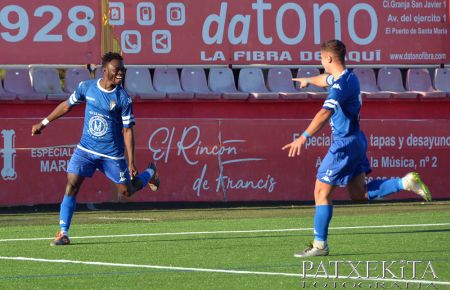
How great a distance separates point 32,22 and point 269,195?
5671 mm

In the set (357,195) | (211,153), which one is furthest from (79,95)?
(211,153)

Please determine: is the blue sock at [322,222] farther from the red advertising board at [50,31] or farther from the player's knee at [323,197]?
the red advertising board at [50,31]

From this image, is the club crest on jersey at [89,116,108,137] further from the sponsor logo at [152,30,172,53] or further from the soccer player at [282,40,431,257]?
the sponsor logo at [152,30,172,53]

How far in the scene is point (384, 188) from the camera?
1134 cm

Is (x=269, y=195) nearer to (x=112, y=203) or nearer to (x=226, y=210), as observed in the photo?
(x=226, y=210)

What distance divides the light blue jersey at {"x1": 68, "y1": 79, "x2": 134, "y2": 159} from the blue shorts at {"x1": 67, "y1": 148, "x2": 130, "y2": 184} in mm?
54

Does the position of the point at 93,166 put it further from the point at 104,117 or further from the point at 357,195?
A: the point at 357,195

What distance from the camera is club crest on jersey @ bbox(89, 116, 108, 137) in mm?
12469

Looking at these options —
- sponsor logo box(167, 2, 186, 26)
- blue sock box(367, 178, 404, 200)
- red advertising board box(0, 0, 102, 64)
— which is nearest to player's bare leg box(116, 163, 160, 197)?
blue sock box(367, 178, 404, 200)

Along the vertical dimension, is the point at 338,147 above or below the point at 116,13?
below

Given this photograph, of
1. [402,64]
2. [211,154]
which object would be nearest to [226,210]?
[211,154]

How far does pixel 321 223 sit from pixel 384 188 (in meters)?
0.84

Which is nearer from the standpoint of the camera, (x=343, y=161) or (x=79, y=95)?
(x=343, y=161)

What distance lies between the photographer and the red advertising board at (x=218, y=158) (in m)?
18.6
